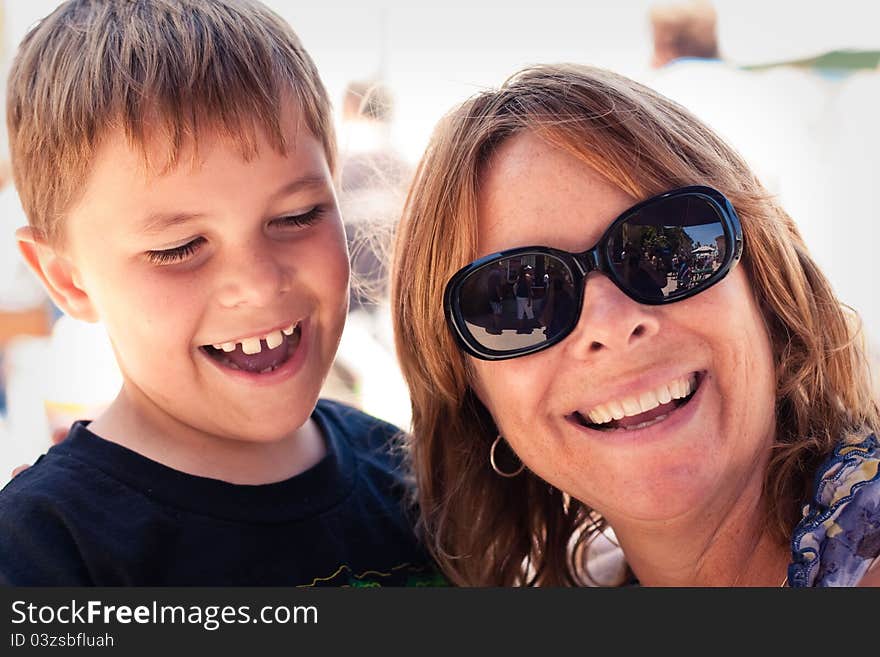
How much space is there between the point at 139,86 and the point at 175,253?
38 centimetres

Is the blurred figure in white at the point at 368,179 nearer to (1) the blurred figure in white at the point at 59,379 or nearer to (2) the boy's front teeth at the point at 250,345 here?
(2) the boy's front teeth at the point at 250,345

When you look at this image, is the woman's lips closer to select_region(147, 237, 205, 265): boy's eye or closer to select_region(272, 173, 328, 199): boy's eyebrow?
select_region(272, 173, 328, 199): boy's eyebrow

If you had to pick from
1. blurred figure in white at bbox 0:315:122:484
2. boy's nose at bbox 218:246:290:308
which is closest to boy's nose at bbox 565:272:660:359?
boy's nose at bbox 218:246:290:308

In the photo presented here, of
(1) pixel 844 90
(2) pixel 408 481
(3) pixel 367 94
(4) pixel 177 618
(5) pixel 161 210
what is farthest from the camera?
(1) pixel 844 90

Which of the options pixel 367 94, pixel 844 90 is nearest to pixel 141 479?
pixel 367 94

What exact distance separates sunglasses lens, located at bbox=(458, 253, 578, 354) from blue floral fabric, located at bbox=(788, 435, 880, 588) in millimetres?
639

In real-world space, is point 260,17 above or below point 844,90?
above

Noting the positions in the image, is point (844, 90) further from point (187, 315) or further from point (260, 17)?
point (187, 315)

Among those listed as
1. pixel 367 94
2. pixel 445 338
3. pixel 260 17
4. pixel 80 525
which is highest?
pixel 260 17

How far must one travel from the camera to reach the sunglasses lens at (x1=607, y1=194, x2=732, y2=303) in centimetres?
185

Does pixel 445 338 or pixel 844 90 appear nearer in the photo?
pixel 445 338

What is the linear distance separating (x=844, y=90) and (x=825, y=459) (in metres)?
1.95

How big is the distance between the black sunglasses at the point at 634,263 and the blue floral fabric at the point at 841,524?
1.57 feet

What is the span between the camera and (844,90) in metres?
3.38
